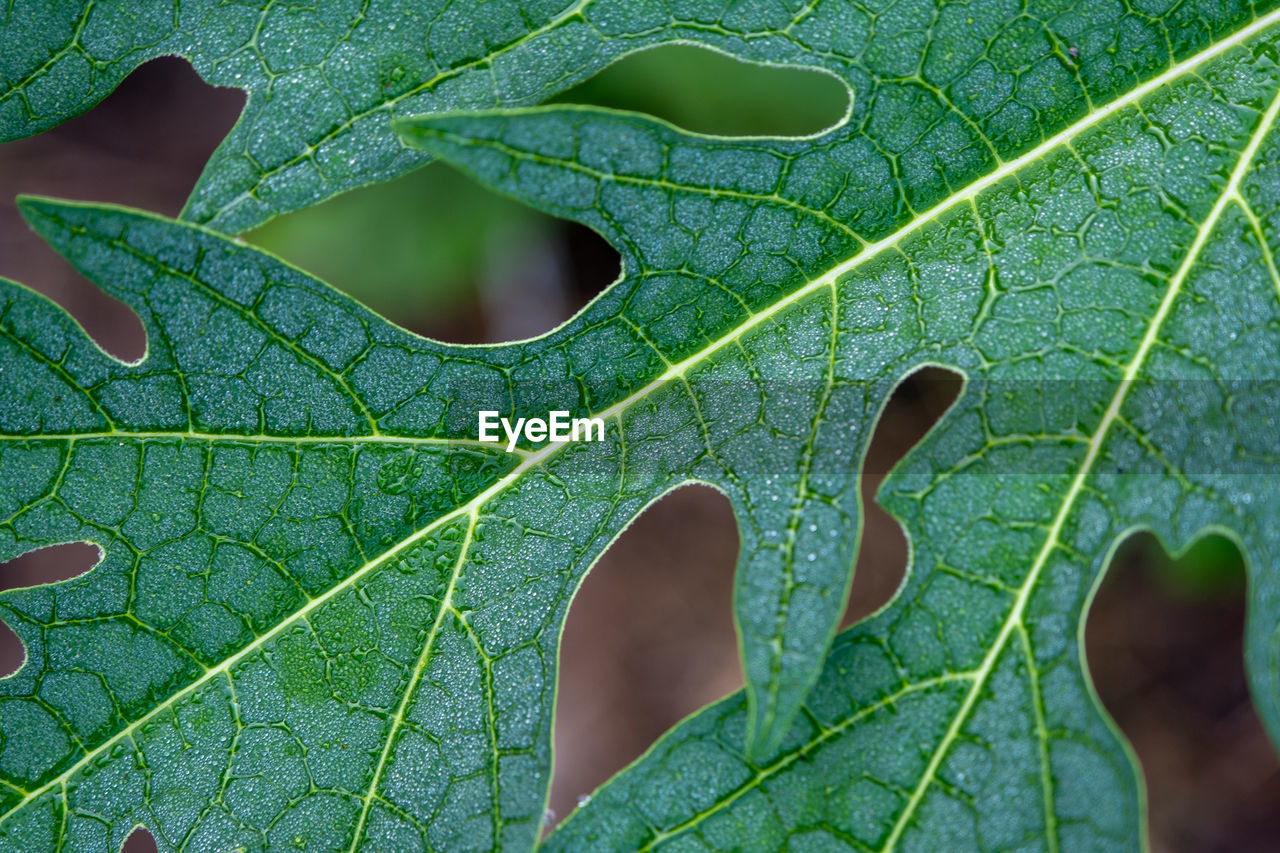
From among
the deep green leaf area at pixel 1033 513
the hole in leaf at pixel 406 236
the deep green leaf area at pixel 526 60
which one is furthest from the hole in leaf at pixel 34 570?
the deep green leaf area at pixel 1033 513

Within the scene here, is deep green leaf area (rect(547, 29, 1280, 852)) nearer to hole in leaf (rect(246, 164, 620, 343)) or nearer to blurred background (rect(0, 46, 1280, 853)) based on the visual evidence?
blurred background (rect(0, 46, 1280, 853))

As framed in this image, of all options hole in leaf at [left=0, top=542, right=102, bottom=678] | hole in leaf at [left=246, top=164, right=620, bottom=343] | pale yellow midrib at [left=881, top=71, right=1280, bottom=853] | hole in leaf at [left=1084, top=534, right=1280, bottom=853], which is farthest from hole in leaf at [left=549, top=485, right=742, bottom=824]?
pale yellow midrib at [left=881, top=71, right=1280, bottom=853]

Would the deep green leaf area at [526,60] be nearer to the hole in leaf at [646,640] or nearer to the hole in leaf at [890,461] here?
the hole in leaf at [890,461]

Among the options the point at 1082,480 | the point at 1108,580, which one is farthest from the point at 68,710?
the point at 1108,580

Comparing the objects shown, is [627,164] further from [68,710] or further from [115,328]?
[115,328]

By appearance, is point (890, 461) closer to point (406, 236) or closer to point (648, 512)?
point (648, 512)

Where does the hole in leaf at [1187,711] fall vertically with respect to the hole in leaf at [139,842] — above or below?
below

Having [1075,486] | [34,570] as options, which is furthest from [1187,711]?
[34,570]
